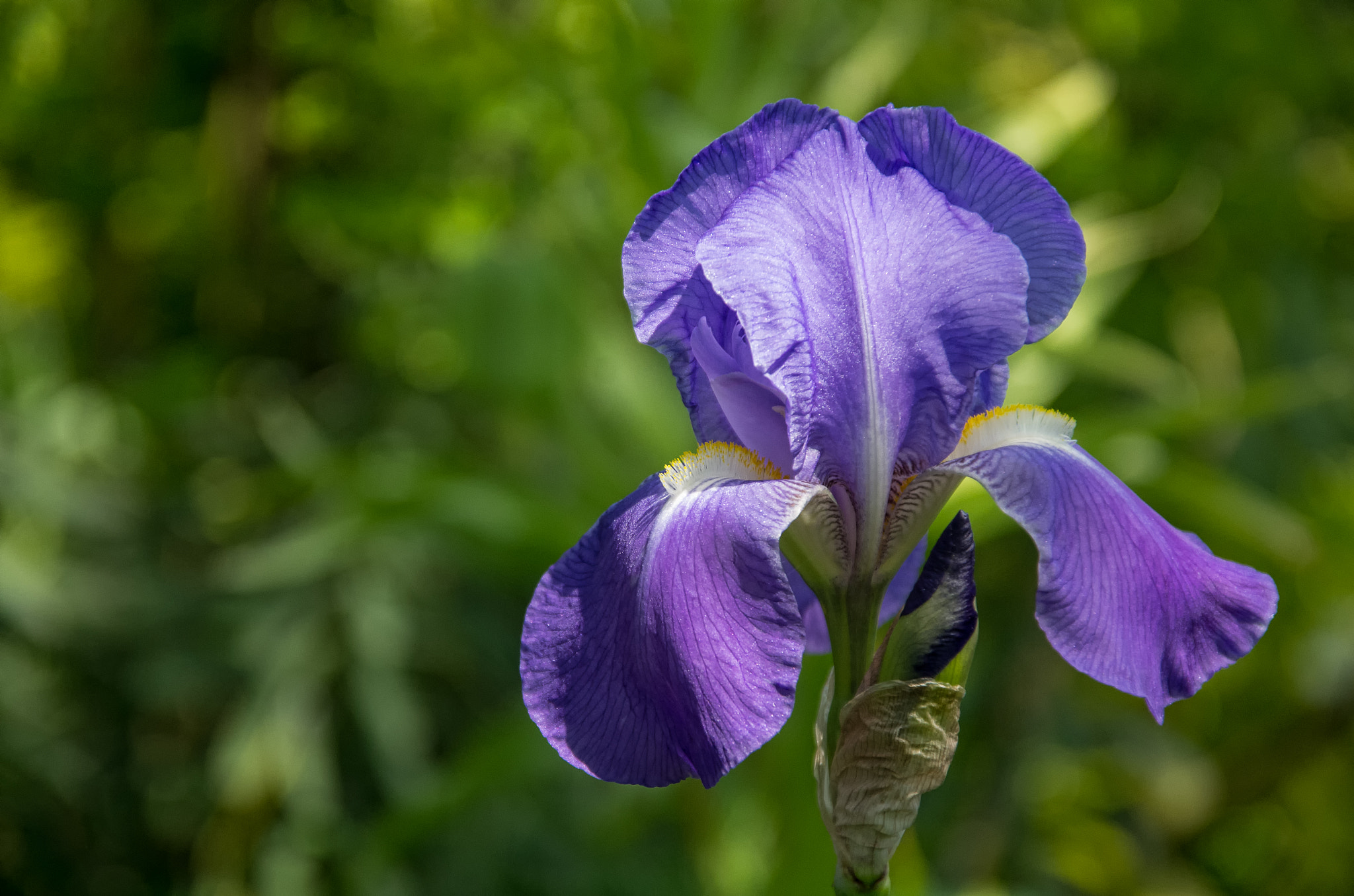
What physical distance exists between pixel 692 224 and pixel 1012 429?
0.61ft

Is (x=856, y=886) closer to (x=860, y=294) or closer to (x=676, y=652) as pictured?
(x=676, y=652)

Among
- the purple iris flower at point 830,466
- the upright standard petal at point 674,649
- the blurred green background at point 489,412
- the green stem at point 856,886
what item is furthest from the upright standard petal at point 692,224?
the blurred green background at point 489,412

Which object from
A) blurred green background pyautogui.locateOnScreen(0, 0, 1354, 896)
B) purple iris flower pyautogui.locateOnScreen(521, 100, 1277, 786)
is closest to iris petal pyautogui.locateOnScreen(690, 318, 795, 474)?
purple iris flower pyautogui.locateOnScreen(521, 100, 1277, 786)

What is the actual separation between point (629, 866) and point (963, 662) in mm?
1142

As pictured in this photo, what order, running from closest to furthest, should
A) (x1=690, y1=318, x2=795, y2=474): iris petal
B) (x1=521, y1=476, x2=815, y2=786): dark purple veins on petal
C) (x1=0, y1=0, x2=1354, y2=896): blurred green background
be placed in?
(x1=521, y1=476, x2=815, y2=786): dark purple veins on petal
(x1=690, y1=318, x2=795, y2=474): iris petal
(x1=0, y1=0, x2=1354, y2=896): blurred green background

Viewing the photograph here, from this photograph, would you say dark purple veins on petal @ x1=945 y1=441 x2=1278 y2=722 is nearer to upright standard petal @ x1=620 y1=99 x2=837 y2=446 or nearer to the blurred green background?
upright standard petal @ x1=620 y1=99 x2=837 y2=446

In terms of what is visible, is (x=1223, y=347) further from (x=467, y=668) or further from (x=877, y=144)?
(x=877, y=144)

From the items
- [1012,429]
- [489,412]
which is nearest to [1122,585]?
[1012,429]

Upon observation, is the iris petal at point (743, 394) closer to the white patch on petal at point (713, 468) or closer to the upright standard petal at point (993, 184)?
the white patch on petal at point (713, 468)

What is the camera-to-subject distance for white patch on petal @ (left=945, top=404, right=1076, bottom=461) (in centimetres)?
53

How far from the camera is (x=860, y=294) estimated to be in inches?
20.4

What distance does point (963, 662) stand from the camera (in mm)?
498

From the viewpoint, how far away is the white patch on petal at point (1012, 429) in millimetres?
533

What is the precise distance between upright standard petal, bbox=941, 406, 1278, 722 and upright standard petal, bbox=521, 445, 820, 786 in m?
0.10
